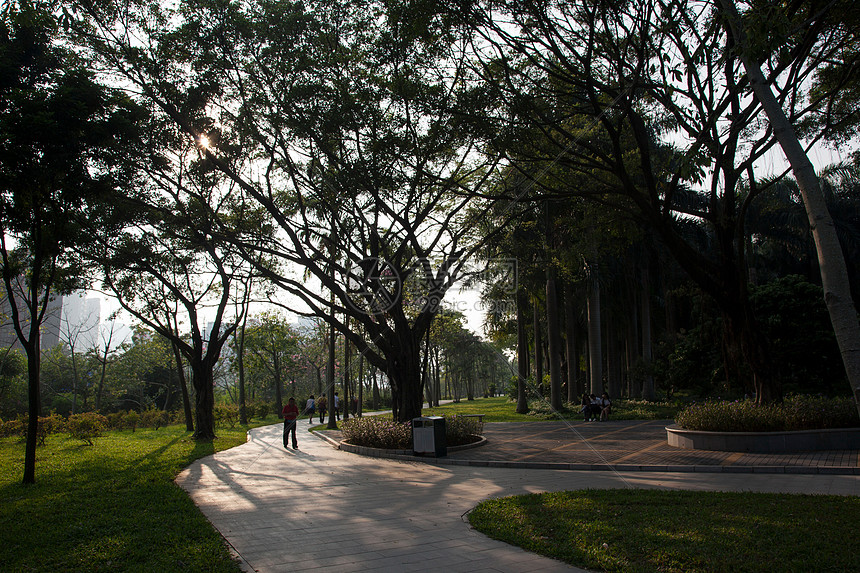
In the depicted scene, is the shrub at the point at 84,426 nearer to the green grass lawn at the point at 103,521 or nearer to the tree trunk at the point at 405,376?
the green grass lawn at the point at 103,521

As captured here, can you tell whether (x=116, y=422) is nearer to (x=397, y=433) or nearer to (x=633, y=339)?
(x=397, y=433)

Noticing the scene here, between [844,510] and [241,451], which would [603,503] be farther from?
[241,451]

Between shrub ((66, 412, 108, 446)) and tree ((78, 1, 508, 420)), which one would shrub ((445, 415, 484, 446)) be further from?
shrub ((66, 412, 108, 446))

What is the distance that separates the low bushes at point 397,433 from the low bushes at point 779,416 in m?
5.96

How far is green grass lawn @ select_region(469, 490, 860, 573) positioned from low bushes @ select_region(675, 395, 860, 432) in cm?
573

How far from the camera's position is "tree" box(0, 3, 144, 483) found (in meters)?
9.56

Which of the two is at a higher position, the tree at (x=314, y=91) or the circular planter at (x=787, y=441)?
the tree at (x=314, y=91)

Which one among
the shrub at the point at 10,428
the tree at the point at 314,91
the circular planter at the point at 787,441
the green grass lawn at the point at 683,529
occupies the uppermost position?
the tree at the point at 314,91

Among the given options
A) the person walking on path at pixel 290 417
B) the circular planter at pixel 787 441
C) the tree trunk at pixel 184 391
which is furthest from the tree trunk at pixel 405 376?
the tree trunk at pixel 184 391

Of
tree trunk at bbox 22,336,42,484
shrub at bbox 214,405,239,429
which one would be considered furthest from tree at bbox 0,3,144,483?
shrub at bbox 214,405,239,429

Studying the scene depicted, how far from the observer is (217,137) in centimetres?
1578

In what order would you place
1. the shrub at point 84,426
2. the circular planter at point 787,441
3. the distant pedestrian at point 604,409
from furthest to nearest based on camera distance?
the distant pedestrian at point 604,409, the shrub at point 84,426, the circular planter at point 787,441

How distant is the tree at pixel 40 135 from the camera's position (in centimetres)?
956

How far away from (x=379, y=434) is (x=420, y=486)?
653 centimetres
